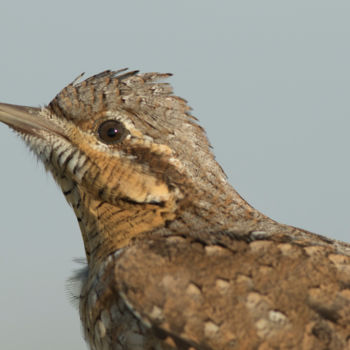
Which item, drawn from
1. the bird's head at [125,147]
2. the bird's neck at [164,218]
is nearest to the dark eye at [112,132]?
the bird's head at [125,147]

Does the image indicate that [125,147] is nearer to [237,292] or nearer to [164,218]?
[164,218]

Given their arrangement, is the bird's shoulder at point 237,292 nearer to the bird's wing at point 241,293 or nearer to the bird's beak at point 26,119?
the bird's wing at point 241,293

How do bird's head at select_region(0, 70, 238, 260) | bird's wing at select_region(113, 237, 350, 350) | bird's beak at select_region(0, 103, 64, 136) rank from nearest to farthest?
bird's wing at select_region(113, 237, 350, 350)
bird's head at select_region(0, 70, 238, 260)
bird's beak at select_region(0, 103, 64, 136)

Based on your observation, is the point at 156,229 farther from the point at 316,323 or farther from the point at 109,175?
the point at 316,323

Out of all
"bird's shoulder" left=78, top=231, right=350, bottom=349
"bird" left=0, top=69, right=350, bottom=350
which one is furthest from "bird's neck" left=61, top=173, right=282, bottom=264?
"bird's shoulder" left=78, top=231, right=350, bottom=349

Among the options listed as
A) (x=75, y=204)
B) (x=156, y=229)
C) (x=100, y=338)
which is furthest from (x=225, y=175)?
(x=100, y=338)

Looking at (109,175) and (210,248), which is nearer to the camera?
(210,248)

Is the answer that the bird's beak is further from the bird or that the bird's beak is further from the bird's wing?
the bird's wing
